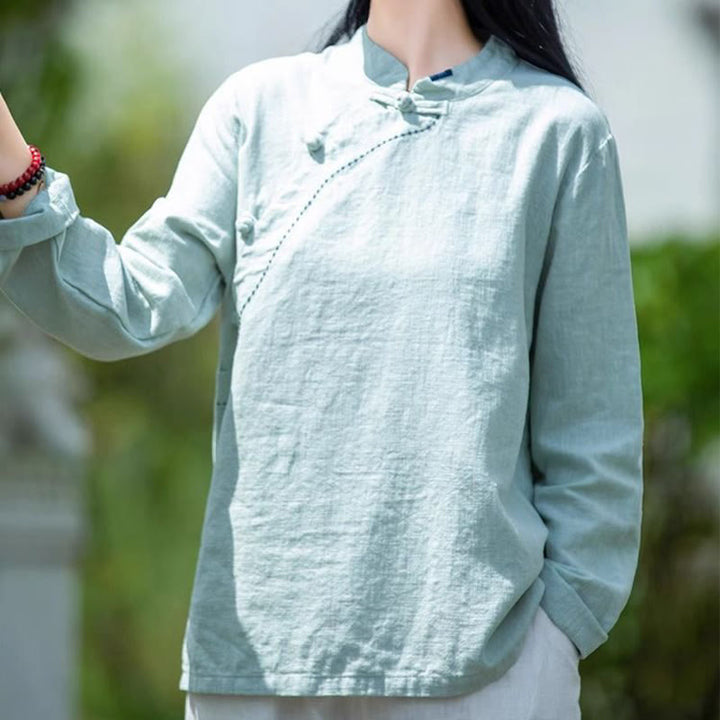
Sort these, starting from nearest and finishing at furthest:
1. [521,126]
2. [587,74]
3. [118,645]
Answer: [521,126] → [587,74] → [118,645]

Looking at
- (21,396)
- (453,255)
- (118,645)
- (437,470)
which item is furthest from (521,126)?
(118,645)

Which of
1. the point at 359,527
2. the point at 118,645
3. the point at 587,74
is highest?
the point at 587,74

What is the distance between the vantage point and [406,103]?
1825mm

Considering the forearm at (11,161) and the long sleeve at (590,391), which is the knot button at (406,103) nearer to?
the long sleeve at (590,391)

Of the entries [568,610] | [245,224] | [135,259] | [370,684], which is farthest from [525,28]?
[370,684]

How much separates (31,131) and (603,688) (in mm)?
3168

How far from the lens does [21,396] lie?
4.63 m

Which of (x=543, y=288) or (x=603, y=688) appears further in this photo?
(x=603, y=688)

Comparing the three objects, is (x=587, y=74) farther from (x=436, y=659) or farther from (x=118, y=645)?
(x=118, y=645)

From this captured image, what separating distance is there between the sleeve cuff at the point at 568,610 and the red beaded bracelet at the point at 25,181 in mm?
670

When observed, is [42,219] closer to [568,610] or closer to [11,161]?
[11,161]

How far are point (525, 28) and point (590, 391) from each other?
1.39 ft

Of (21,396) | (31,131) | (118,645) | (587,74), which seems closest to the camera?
(587,74)

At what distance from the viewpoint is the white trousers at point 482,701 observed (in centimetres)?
169
